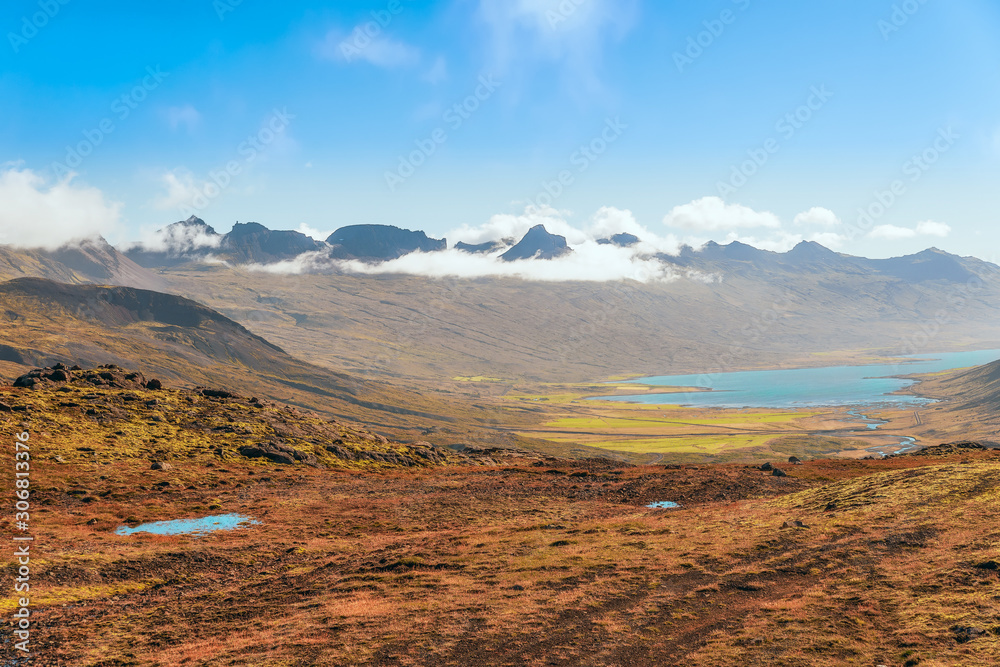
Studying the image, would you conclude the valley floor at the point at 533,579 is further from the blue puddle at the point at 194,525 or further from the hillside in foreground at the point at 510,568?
the blue puddle at the point at 194,525

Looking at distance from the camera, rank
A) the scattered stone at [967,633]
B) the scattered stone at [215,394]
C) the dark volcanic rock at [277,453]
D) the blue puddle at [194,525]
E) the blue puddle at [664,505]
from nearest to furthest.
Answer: the scattered stone at [967,633]
the blue puddle at [194,525]
the blue puddle at [664,505]
the dark volcanic rock at [277,453]
the scattered stone at [215,394]

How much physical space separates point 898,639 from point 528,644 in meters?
15.3

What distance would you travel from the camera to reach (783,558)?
33.6 m

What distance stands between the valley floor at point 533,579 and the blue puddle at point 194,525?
1.71 m

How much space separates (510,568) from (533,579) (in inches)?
117

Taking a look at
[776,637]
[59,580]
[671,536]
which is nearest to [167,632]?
[59,580]

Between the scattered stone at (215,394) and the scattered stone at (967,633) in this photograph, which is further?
the scattered stone at (215,394)

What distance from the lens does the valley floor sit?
24109 mm

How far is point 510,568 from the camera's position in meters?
36.3

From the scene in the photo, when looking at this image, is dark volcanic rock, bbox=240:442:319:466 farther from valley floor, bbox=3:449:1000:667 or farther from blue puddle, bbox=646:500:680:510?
blue puddle, bbox=646:500:680:510

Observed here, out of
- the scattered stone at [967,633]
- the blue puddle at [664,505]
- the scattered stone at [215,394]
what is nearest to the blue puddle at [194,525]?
the blue puddle at [664,505]

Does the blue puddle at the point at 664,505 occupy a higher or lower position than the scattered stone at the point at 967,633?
lower

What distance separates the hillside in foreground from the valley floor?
0.53ft

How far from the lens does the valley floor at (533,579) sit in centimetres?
2411
